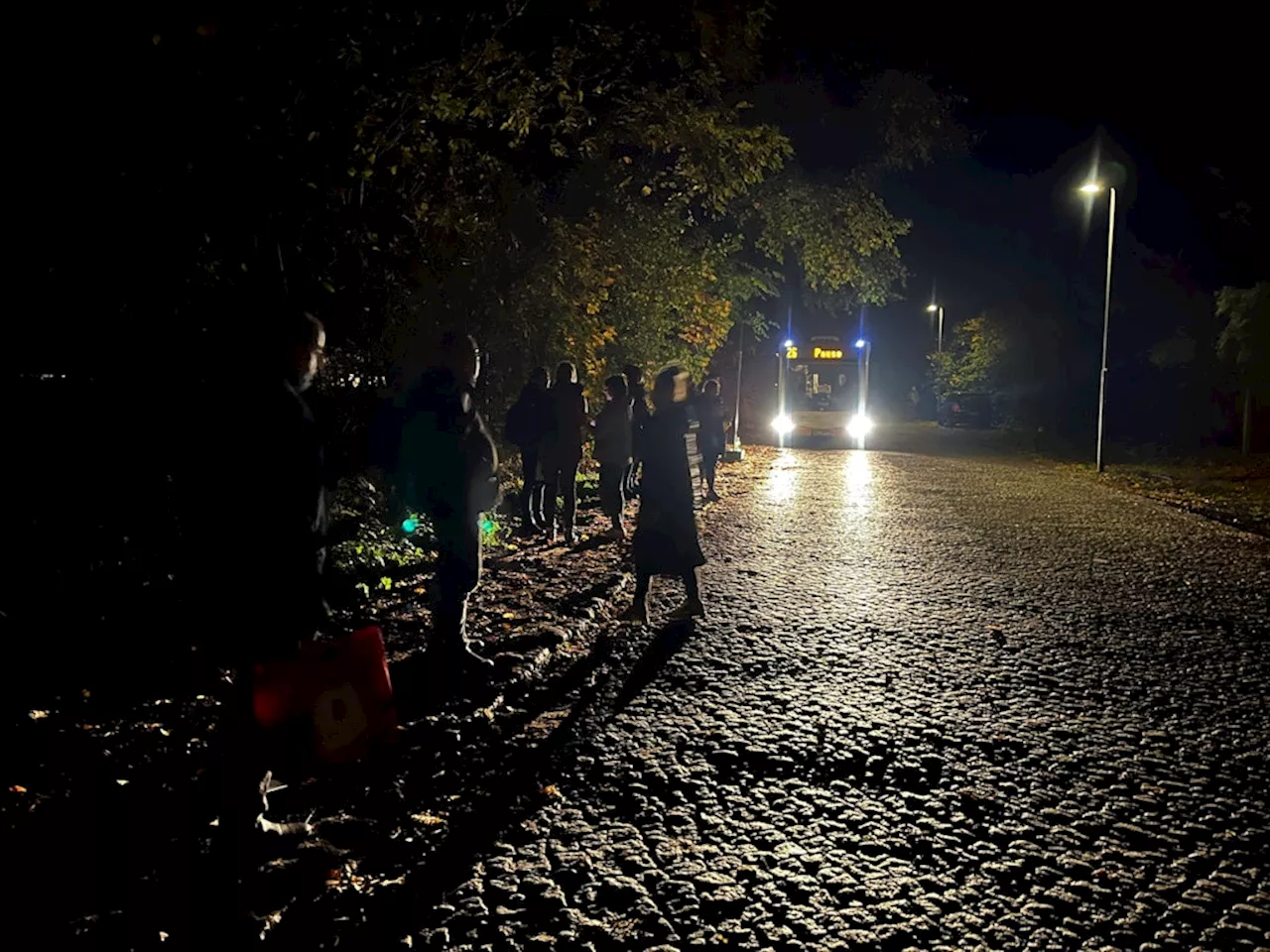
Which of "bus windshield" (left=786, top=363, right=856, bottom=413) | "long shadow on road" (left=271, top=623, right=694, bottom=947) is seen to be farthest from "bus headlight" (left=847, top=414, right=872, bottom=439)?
"long shadow on road" (left=271, top=623, right=694, bottom=947)

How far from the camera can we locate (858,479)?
1972cm

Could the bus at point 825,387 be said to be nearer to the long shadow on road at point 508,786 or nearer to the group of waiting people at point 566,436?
the group of waiting people at point 566,436

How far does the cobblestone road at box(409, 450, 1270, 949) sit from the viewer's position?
3355 mm

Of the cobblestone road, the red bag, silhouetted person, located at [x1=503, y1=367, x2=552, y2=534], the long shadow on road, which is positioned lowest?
the long shadow on road

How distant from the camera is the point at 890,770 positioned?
15.3 ft

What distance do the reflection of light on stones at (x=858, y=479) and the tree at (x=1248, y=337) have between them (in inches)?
361

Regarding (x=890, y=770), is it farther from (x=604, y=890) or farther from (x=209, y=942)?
(x=209, y=942)

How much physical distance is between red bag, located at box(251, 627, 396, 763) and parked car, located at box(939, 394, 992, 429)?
43406 millimetres

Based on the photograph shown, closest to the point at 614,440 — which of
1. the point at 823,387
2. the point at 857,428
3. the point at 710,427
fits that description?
the point at 710,427

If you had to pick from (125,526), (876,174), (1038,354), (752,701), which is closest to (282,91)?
(125,526)

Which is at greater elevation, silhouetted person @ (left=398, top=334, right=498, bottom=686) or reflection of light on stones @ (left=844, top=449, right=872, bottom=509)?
silhouetted person @ (left=398, top=334, right=498, bottom=686)

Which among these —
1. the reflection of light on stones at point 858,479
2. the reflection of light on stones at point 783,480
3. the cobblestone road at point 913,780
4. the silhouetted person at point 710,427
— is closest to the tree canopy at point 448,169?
the silhouetted person at point 710,427

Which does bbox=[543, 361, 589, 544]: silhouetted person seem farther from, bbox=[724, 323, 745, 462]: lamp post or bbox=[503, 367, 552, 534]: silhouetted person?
bbox=[724, 323, 745, 462]: lamp post

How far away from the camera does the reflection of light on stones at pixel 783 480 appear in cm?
1683
